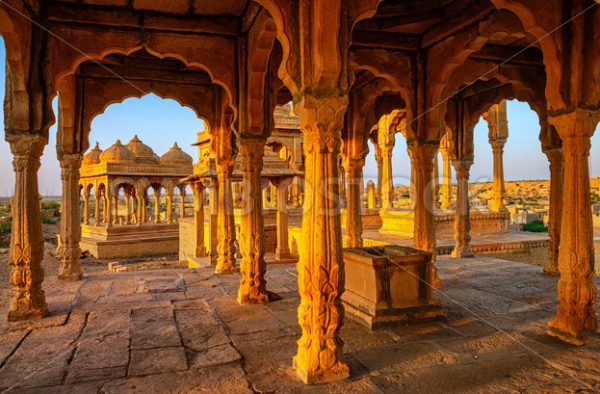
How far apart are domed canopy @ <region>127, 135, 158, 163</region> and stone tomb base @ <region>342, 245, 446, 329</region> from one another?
2264 centimetres

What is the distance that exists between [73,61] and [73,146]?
2.69 m

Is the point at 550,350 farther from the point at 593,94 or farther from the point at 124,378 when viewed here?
the point at 124,378

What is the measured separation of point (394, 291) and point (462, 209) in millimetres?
6454

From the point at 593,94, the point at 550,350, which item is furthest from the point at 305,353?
the point at 593,94

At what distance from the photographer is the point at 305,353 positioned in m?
3.84

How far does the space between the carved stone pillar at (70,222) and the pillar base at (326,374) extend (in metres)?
6.76

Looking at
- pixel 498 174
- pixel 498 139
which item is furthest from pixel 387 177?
pixel 498 139

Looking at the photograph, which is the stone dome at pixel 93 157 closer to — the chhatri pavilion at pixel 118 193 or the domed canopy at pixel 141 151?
the chhatri pavilion at pixel 118 193

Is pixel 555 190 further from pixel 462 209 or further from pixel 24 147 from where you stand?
pixel 24 147

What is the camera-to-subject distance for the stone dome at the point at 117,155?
23.4 m

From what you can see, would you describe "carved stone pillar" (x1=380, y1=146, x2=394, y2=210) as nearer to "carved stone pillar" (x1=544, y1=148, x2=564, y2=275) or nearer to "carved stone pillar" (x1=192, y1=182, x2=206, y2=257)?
"carved stone pillar" (x1=192, y1=182, x2=206, y2=257)

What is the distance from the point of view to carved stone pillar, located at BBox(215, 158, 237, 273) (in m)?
9.05

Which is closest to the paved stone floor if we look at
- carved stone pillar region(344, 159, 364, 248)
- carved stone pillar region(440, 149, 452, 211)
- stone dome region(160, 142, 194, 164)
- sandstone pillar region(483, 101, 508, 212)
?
carved stone pillar region(344, 159, 364, 248)

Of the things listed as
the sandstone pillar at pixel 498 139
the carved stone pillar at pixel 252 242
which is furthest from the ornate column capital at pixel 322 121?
the sandstone pillar at pixel 498 139
